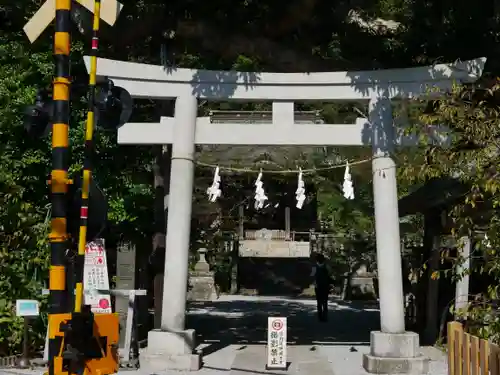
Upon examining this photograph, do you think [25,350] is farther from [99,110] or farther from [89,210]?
[99,110]

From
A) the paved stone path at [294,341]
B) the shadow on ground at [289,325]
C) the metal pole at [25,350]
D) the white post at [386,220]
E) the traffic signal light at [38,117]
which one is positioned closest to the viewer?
the traffic signal light at [38,117]

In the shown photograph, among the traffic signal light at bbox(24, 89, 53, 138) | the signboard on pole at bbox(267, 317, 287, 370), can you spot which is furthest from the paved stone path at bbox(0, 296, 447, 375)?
the traffic signal light at bbox(24, 89, 53, 138)

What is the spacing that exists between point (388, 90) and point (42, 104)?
6.51m

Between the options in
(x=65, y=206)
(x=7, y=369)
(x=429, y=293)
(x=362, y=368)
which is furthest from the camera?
(x=429, y=293)

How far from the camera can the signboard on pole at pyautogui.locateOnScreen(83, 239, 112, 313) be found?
10578 mm

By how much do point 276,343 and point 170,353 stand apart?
1694 millimetres

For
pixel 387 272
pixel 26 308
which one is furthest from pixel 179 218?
pixel 387 272

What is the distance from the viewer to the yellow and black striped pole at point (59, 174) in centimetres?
584

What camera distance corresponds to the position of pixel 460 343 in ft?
21.9

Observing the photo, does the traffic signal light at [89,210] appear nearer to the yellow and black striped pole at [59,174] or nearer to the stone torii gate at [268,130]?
the yellow and black striped pole at [59,174]

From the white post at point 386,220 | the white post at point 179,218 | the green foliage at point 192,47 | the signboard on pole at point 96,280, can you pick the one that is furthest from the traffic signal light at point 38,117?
the white post at point 386,220

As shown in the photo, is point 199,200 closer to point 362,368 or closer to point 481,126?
A: point 362,368

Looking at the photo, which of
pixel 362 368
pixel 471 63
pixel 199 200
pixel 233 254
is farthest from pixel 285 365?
pixel 233 254

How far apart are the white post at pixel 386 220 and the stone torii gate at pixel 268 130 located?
2cm
